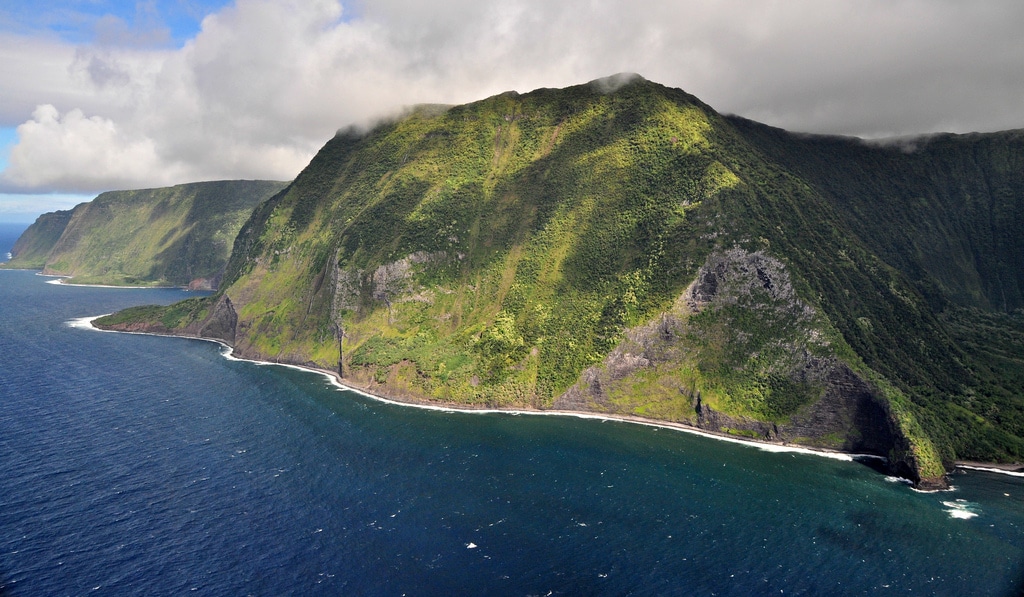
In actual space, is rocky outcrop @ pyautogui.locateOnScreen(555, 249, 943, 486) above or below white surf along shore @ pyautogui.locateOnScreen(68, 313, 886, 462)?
above

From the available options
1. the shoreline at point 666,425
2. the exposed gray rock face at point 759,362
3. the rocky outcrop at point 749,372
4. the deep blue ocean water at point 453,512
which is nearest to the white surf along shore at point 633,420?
the shoreline at point 666,425

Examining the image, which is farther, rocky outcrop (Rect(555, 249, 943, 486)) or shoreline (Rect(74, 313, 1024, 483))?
rocky outcrop (Rect(555, 249, 943, 486))

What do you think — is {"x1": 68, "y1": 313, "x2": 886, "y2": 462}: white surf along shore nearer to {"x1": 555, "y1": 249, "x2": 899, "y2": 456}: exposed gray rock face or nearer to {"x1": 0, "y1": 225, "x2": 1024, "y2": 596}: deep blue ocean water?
{"x1": 555, "y1": 249, "x2": 899, "y2": 456}: exposed gray rock face

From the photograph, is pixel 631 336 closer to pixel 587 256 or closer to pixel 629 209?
pixel 587 256

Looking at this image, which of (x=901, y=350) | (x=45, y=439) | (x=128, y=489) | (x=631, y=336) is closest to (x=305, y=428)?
(x=128, y=489)

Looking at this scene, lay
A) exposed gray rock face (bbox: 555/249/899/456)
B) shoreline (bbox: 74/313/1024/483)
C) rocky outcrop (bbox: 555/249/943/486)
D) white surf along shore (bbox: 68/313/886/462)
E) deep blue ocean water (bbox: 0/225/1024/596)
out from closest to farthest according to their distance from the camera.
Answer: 1. deep blue ocean water (bbox: 0/225/1024/596)
2. shoreline (bbox: 74/313/1024/483)
3. white surf along shore (bbox: 68/313/886/462)
4. rocky outcrop (bbox: 555/249/943/486)
5. exposed gray rock face (bbox: 555/249/899/456)

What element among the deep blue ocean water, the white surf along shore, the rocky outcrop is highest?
the rocky outcrop

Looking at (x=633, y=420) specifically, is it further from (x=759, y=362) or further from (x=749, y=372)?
(x=759, y=362)

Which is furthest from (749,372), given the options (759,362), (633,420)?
(633,420)

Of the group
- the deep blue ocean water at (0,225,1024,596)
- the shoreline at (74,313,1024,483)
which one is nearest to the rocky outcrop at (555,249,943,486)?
the shoreline at (74,313,1024,483)
